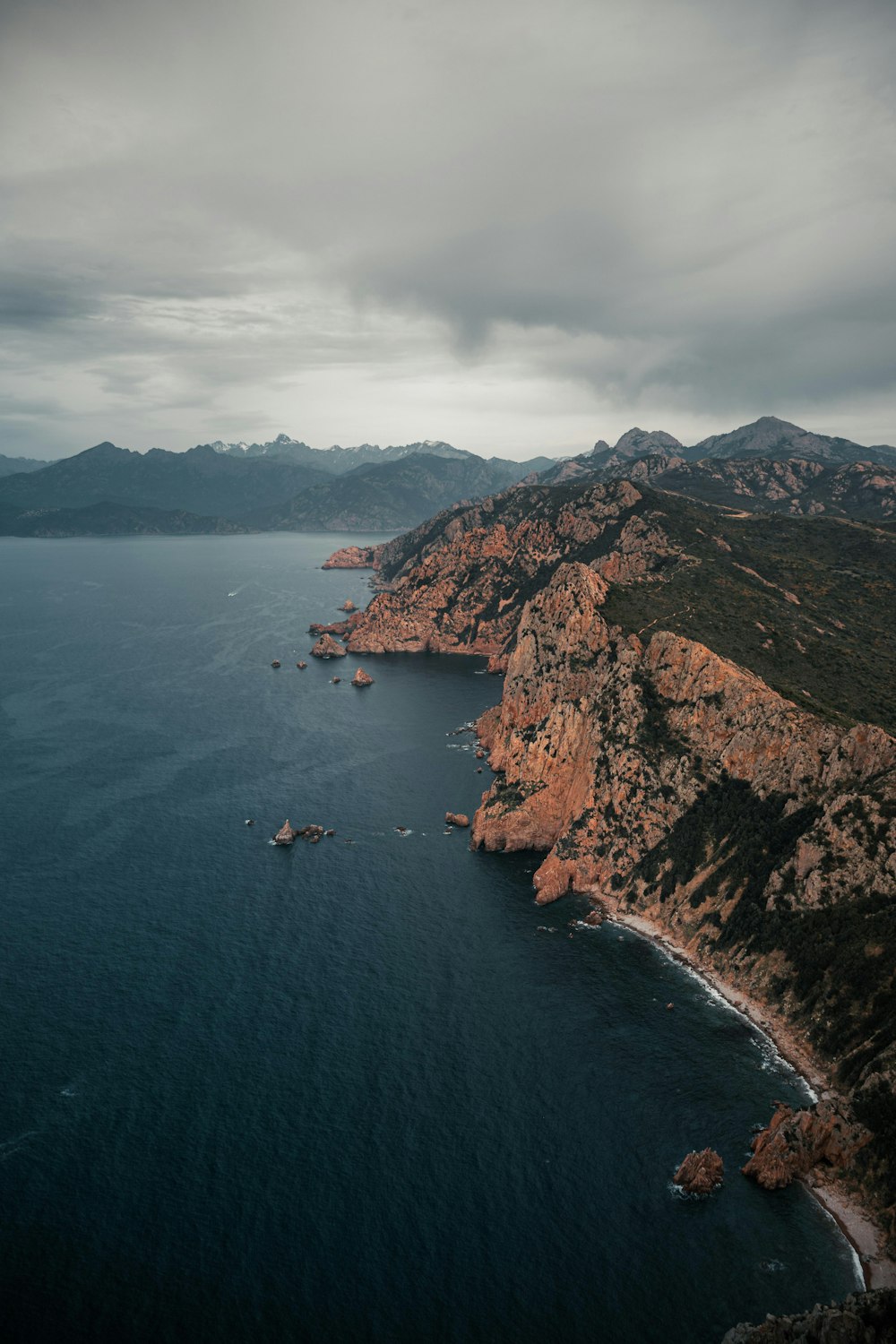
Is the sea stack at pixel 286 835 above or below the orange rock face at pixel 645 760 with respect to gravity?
below

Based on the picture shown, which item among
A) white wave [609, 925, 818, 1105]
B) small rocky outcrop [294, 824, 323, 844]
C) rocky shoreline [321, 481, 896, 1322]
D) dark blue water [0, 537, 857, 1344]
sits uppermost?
rocky shoreline [321, 481, 896, 1322]

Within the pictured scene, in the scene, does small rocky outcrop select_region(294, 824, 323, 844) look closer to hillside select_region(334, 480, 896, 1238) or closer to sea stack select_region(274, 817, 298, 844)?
sea stack select_region(274, 817, 298, 844)

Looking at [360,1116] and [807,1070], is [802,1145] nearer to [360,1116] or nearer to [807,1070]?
[807,1070]

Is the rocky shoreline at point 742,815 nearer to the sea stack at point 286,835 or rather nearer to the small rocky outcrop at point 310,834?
the small rocky outcrop at point 310,834

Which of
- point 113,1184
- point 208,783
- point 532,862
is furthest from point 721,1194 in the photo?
point 208,783

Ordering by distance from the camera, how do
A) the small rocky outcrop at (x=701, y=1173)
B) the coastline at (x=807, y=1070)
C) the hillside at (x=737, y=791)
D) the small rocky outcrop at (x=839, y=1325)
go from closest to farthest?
the small rocky outcrop at (x=839, y=1325) → the coastline at (x=807, y=1070) → the small rocky outcrop at (x=701, y=1173) → the hillside at (x=737, y=791)

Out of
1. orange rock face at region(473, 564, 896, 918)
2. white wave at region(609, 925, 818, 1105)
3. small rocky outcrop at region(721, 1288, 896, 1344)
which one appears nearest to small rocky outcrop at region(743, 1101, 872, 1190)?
white wave at region(609, 925, 818, 1105)

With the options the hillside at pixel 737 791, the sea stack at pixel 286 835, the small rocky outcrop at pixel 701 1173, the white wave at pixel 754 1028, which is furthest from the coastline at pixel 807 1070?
the sea stack at pixel 286 835
